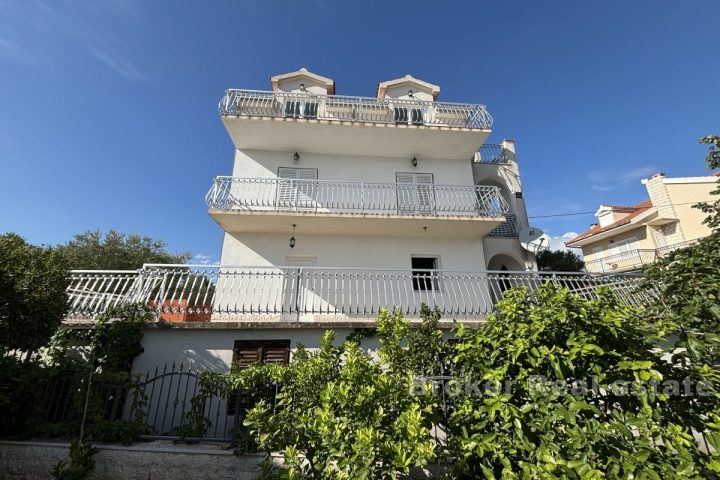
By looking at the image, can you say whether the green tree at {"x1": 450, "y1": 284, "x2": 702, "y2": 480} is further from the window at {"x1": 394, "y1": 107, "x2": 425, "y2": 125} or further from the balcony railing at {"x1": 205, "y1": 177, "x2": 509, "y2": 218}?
the window at {"x1": 394, "y1": 107, "x2": 425, "y2": 125}

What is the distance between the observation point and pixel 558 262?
1541 cm

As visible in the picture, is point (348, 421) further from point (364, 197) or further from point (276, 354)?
point (364, 197)

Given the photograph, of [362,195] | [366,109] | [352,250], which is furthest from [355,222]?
[366,109]

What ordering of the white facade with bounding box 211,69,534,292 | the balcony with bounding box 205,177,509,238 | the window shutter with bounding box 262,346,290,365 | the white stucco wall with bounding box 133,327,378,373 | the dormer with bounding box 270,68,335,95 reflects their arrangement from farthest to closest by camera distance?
the dormer with bounding box 270,68,335,95, the white facade with bounding box 211,69,534,292, the balcony with bounding box 205,177,509,238, the window shutter with bounding box 262,346,290,365, the white stucco wall with bounding box 133,327,378,373

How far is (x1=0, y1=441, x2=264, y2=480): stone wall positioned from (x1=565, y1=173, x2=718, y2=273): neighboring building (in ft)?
78.0

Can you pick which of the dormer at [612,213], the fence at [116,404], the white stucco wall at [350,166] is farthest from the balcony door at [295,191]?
the dormer at [612,213]

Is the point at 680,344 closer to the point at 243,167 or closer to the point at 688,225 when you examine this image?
the point at 243,167

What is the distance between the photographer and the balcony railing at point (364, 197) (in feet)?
33.4

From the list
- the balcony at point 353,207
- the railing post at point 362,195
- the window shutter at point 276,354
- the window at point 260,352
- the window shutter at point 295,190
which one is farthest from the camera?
the railing post at point 362,195

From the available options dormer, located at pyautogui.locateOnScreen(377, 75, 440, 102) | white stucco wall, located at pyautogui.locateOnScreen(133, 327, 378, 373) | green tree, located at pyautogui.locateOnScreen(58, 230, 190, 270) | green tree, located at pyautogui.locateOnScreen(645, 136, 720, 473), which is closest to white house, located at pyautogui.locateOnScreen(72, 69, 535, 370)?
dormer, located at pyautogui.locateOnScreen(377, 75, 440, 102)

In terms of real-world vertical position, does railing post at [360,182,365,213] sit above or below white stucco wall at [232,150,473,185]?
below

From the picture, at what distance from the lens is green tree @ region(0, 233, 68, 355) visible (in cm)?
439

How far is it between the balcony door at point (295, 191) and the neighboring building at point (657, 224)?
20.3 metres

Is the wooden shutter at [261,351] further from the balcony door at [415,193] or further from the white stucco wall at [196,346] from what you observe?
the balcony door at [415,193]
